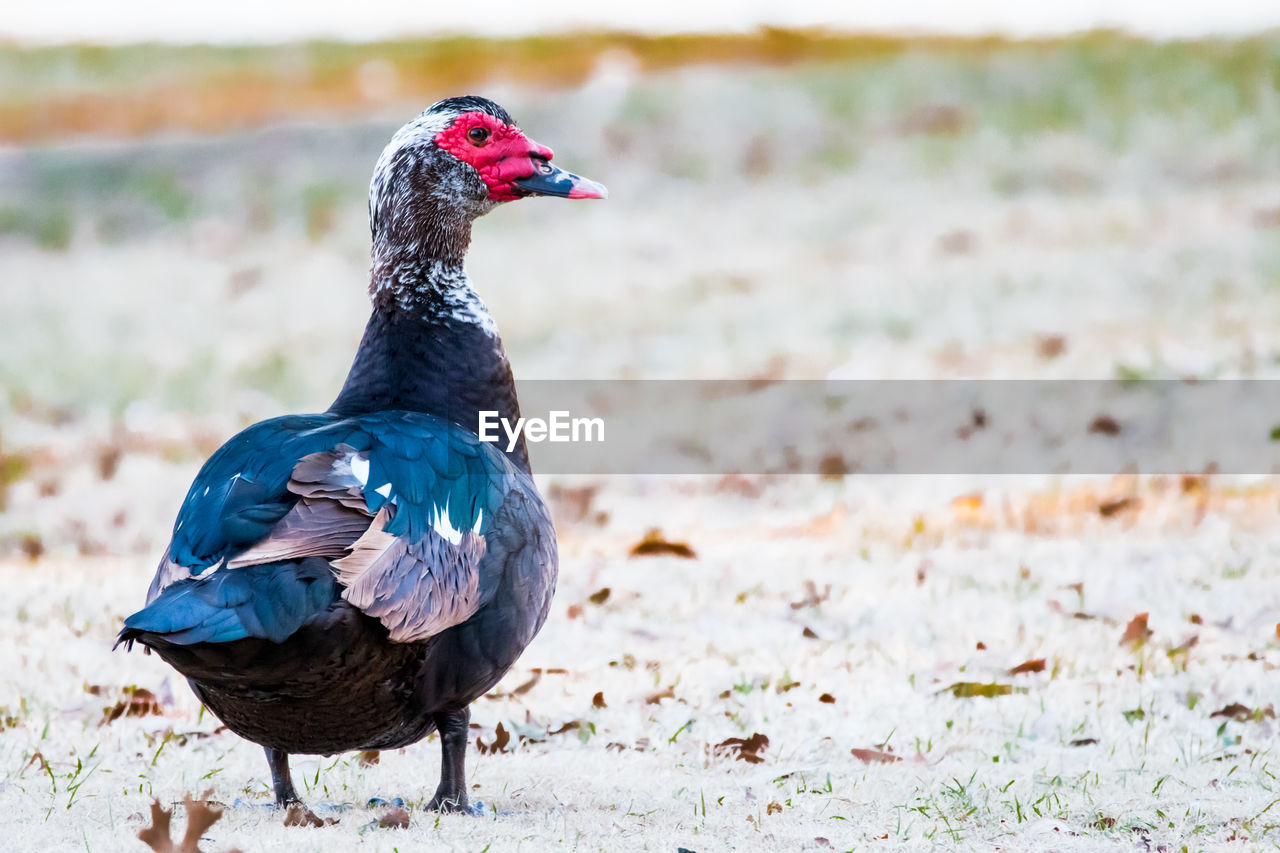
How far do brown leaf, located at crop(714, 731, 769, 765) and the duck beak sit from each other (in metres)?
1.69

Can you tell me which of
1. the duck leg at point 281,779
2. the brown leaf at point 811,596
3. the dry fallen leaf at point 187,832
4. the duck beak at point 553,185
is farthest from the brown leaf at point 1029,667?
the dry fallen leaf at point 187,832

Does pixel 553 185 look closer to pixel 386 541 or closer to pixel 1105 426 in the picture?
pixel 386 541

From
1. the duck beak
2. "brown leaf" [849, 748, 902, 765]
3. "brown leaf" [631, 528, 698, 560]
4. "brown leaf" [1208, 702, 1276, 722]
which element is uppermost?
the duck beak

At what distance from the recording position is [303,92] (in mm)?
29062

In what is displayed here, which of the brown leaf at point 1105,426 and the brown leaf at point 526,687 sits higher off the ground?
the brown leaf at point 1105,426

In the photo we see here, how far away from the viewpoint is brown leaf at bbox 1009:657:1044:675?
550 centimetres

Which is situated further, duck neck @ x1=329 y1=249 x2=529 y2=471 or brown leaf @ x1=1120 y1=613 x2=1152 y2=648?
brown leaf @ x1=1120 y1=613 x2=1152 y2=648

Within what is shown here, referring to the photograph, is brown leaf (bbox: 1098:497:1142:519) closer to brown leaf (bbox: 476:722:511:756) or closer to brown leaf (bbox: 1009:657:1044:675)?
brown leaf (bbox: 1009:657:1044:675)

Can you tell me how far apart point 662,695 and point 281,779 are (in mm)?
1598

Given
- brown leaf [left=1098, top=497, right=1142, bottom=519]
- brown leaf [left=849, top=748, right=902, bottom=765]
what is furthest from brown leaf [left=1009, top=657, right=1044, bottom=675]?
brown leaf [left=1098, top=497, right=1142, bottom=519]

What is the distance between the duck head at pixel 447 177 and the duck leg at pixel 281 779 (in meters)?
1.54

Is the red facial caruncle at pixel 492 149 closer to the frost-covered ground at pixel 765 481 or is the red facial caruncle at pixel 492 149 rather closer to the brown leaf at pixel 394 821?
the frost-covered ground at pixel 765 481

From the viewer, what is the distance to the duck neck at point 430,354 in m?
4.43

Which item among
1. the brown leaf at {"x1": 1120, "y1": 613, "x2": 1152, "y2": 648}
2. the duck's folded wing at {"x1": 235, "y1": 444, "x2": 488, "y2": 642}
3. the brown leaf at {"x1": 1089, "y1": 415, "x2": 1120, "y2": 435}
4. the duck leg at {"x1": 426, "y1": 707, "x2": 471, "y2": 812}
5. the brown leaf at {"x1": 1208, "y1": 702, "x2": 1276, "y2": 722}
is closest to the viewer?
the duck's folded wing at {"x1": 235, "y1": 444, "x2": 488, "y2": 642}
